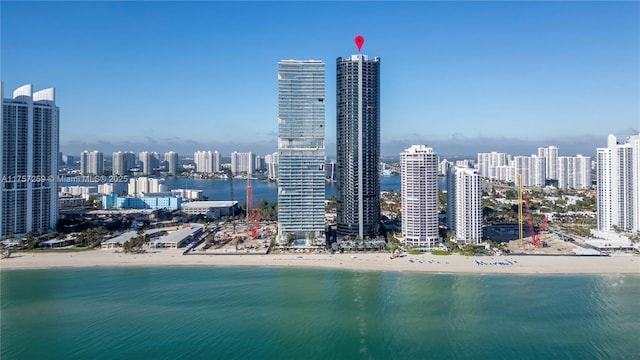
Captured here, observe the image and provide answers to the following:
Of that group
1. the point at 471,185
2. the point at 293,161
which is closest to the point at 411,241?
the point at 471,185

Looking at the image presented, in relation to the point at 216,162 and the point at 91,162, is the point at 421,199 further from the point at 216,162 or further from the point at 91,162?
the point at 216,162

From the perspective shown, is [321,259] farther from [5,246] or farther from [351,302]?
[5,246]

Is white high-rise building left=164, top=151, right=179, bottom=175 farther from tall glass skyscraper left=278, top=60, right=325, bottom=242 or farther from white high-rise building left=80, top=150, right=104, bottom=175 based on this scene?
tall glass skyscraper left=278, top=60, right=325, bottom=242

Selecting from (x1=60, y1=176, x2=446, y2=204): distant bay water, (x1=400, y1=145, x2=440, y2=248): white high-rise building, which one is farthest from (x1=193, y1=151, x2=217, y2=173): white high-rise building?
(x1=400, y1=145, x2=440, y2=248): white high-rise building

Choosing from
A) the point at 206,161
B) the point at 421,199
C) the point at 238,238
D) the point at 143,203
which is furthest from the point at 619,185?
the point at 206,161

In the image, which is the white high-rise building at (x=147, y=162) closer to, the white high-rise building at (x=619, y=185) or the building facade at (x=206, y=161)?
the building facade at (x=206, y=161)

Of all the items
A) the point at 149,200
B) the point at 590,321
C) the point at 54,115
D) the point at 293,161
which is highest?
the point at 54,115
